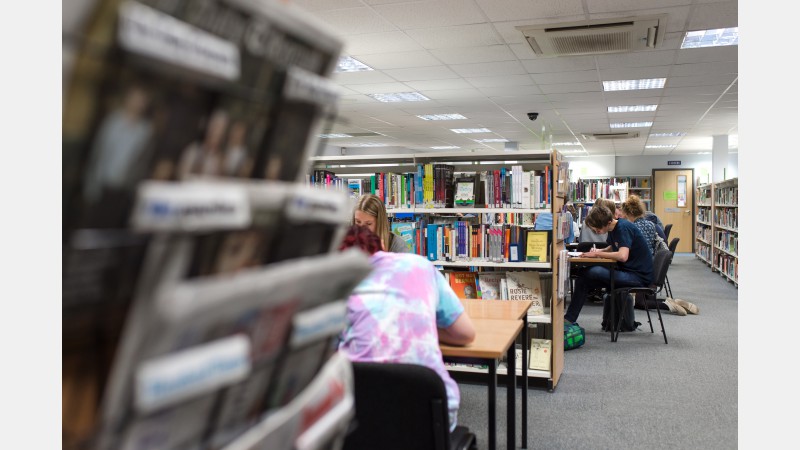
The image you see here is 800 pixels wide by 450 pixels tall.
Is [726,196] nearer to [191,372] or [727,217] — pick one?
[727,217]

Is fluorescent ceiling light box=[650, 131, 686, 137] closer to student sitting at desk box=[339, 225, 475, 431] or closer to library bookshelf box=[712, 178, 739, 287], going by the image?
library bookshelf box=[712, 178, 739, 287]

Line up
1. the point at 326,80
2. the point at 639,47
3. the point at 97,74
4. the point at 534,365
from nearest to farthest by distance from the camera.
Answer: the point at 97,74, the point at 326,80, the point at 534,365, the point at 639,47

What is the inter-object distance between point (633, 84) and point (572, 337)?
399 centimetres

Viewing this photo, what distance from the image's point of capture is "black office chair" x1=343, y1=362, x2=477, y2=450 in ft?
5.71

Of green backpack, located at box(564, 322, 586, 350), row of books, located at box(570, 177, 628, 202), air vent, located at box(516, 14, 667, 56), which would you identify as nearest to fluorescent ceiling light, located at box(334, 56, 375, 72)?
air vent, located at box(516, 14, 667, 56)

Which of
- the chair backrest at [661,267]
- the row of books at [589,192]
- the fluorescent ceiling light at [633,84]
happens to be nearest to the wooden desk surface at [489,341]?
the chair backrest at [661,267]

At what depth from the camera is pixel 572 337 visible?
17.6 ft

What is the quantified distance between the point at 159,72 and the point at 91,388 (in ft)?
0.73

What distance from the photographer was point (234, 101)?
1.59ft

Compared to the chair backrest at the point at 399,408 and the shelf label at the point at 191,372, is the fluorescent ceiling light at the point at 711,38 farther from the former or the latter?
the shelf label at the point at 191,372

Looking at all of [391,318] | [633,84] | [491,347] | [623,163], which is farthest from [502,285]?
[623,163]

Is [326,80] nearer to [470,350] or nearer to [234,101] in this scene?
[234,101]

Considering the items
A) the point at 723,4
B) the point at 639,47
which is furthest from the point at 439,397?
the point at 639,47

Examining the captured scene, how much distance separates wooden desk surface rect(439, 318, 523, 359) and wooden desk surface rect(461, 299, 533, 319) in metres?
0.13
